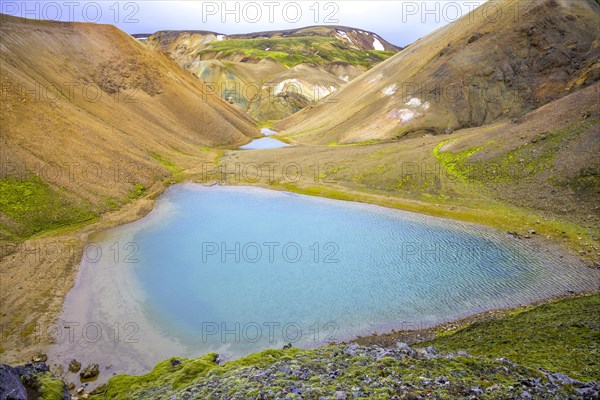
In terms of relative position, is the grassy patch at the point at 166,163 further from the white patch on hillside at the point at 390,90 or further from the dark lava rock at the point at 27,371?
the dark lava rock at the point at 27,371

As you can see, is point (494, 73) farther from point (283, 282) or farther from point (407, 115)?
point (283, 282)

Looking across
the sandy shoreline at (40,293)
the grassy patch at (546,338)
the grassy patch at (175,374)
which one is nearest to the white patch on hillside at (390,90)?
the sandy shoreline at (40,293)

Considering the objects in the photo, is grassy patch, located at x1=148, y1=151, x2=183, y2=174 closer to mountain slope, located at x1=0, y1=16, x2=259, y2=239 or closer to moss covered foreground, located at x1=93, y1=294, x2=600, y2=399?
mountain slope, located at x1=0, y1=16, x2=259, y2=239

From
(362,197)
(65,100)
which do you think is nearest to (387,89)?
(362,197)

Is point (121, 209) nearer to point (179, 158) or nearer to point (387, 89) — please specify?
point (179, 158)

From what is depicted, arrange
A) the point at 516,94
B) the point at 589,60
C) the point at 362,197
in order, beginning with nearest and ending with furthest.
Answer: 1. the point at 362,197
2. the point at 589,60
3. the point at 516,94
